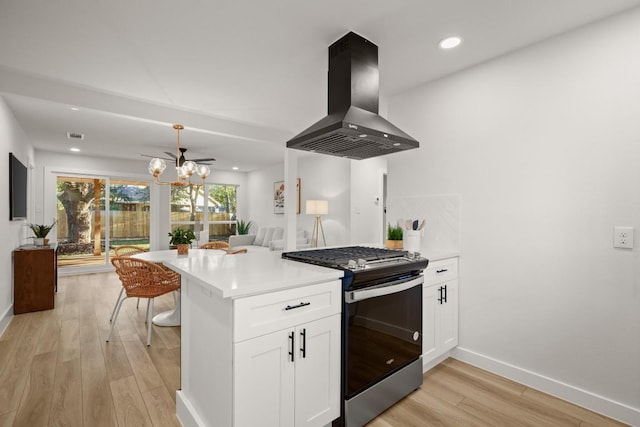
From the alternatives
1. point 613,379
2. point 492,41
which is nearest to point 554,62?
point 492,41

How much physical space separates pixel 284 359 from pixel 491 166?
6.65 ft

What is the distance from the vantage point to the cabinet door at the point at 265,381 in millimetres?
1274

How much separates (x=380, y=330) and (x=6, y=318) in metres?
4.03

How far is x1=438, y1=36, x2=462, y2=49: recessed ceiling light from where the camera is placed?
6.94 ft

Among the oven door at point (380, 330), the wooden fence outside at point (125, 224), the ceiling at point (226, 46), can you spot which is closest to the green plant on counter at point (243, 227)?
the wooden fence outside at point (125, 224)

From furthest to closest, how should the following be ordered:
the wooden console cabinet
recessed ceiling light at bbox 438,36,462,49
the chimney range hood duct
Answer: the wooden console cabinet → recessed ceiling light at bbox 438,36,462,49 → the chimney range hood duct

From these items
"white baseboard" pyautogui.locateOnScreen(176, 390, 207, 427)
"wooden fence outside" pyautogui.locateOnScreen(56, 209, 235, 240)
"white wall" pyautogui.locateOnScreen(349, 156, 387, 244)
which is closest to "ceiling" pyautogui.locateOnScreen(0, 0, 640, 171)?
"white wall" pyautogui.locateOnScreen(349, 156, 387, 244)

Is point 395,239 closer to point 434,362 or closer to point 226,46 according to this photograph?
point 434,362

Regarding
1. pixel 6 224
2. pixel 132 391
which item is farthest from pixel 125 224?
pixel 132 391

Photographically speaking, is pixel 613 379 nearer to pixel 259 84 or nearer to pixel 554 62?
pixel 554 62

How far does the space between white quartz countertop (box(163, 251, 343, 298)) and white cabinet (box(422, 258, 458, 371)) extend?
3.15 feet

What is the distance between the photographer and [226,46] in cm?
227

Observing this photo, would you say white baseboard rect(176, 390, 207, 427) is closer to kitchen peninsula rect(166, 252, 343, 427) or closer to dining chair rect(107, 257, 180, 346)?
kitchen peninsula rect(166, 252, 343, 427)

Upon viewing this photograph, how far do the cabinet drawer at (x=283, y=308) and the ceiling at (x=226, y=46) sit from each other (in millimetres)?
1615
